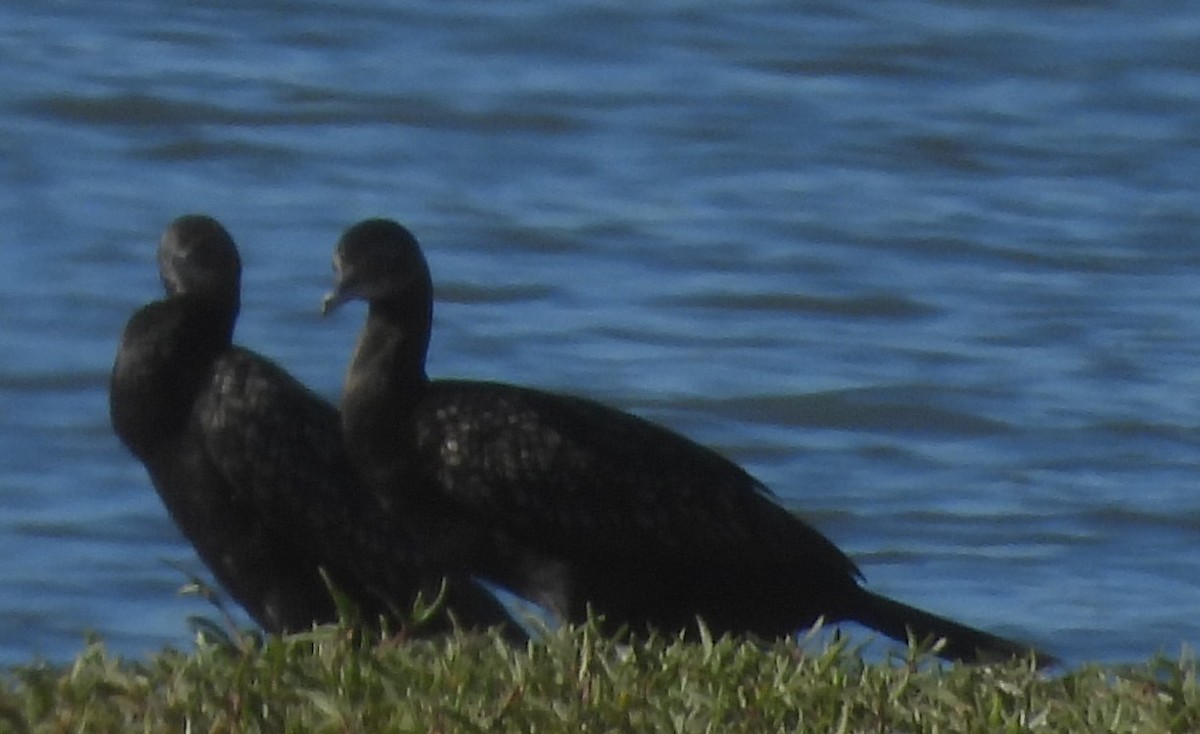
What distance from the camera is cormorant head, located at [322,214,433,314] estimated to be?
7.65m

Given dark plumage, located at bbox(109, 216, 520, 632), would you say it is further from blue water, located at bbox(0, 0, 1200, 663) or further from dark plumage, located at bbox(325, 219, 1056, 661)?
blue water, located at bbox(0, 0, 1200, 663)

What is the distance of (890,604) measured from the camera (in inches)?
305

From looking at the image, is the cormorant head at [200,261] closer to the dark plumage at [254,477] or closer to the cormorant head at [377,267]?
the dark plumage at [254,477]

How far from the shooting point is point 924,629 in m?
7.62

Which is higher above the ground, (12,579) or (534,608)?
(534,608)

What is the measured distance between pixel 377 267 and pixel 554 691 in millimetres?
2298

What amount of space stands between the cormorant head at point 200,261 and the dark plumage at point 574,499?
0.95 ft

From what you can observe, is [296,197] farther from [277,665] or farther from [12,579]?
[277,665]

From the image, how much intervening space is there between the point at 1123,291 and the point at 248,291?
138 inches

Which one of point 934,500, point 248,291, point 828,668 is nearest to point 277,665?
point 828,668

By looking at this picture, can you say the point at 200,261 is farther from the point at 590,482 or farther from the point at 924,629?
the point at 924,629

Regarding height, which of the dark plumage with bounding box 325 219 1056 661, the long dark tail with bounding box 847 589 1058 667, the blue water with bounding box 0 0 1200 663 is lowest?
the blue water with bounding box 0 0 1200 663

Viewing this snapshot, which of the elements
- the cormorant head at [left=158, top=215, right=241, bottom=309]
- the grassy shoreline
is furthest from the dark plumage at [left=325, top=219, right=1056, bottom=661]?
the grassy shoreline

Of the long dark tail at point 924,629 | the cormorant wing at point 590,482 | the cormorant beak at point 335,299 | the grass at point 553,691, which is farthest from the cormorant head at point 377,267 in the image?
the grass at point 553,691
